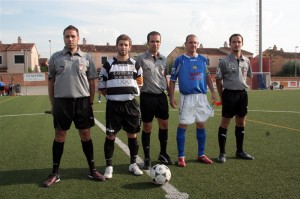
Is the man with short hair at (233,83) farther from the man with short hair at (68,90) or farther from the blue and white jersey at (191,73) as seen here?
the man with short hair at (68,90)

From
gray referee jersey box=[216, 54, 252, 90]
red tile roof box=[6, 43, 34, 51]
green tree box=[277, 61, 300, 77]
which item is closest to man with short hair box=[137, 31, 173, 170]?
gray referee jersey box=[216, 54, 252, 90]

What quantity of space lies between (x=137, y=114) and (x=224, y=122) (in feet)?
5.88

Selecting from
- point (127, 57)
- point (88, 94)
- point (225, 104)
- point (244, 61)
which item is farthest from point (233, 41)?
point (88, 94)

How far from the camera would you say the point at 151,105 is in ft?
17.0

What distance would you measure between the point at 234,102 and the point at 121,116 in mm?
2053

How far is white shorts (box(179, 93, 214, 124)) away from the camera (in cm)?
532

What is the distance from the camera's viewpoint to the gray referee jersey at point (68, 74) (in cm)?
445

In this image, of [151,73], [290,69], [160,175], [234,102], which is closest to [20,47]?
[290,69]

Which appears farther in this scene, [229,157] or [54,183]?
[229,157]

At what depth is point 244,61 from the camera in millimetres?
5828

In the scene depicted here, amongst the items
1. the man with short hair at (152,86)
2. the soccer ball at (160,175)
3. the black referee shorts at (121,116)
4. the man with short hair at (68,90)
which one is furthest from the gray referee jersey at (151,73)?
the soccer ball at (160,175)

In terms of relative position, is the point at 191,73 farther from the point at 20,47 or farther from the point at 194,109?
the point at 20,47

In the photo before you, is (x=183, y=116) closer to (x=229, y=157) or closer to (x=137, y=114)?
(x=137, y=114)

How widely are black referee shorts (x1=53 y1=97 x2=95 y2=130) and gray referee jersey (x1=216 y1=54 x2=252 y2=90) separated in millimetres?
2458
